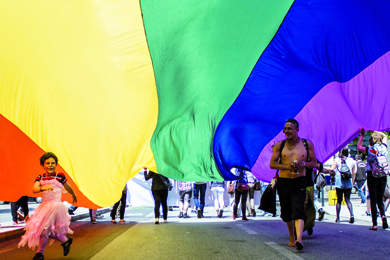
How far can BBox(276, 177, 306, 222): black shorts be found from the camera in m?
5.92

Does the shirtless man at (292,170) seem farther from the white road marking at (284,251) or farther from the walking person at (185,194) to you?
the walking person at (185,194)

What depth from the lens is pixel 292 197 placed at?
6.05 metres

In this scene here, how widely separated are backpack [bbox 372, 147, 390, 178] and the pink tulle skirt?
19.7ft

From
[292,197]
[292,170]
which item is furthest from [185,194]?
[292,170]

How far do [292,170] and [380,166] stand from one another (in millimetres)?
3322

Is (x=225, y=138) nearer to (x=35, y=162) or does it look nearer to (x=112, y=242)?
(x=112, y=242)

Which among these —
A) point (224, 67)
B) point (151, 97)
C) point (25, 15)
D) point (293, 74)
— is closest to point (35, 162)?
point (151, 97)

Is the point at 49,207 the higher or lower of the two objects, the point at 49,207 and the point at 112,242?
the higher

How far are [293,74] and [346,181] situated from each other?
13.8 feet

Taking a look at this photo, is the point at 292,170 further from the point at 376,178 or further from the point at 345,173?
the point at 345,173

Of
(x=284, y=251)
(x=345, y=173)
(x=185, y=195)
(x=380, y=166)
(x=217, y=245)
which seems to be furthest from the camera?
(x=185, y=195)

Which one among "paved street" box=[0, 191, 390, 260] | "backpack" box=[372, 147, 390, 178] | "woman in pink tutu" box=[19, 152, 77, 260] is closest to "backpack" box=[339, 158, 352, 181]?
"paved street" box=[0, 191, 390, 260]

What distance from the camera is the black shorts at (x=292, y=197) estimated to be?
5.92 metres

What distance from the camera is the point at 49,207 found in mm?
5574
